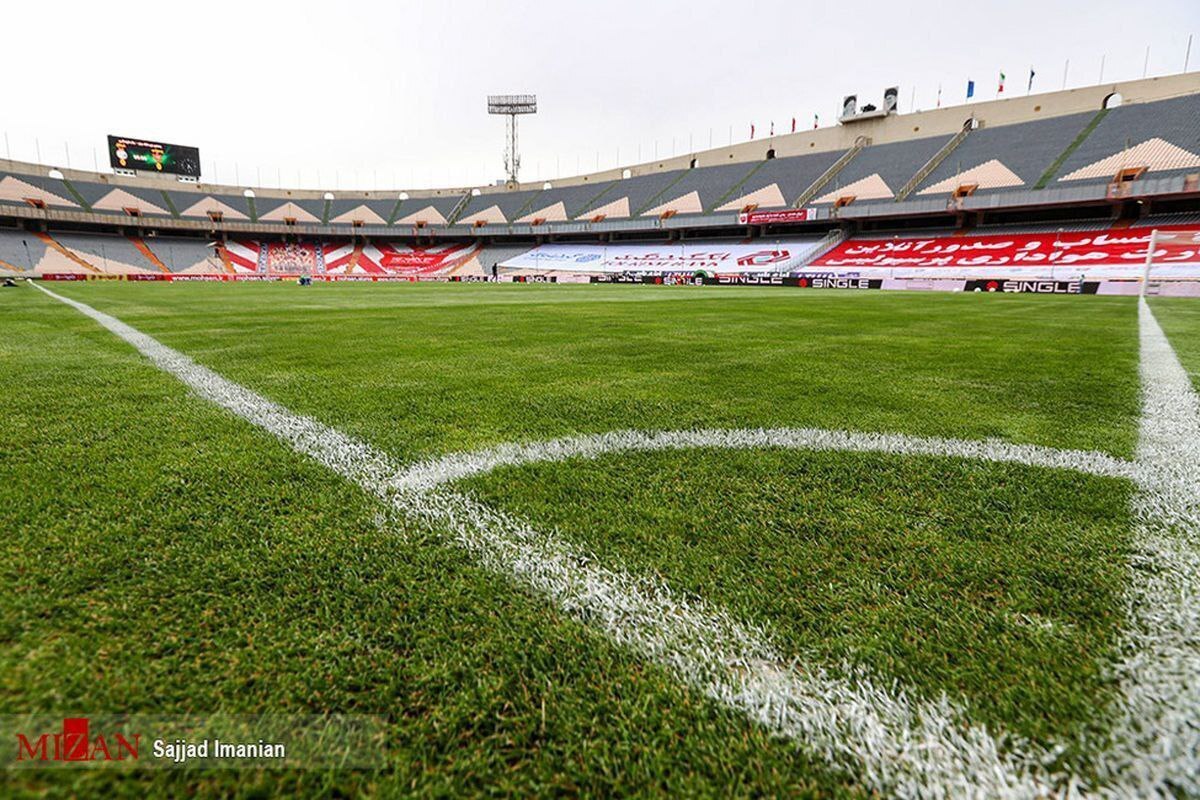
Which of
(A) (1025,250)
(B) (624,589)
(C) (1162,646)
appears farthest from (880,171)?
(B) (624,589)

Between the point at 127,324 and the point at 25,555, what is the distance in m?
6.75

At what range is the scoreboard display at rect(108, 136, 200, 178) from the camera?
45625 millimetres

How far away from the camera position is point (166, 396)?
2.77 metres

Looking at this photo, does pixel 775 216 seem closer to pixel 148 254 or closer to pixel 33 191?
pixel 148 254

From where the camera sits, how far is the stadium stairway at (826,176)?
36812mm

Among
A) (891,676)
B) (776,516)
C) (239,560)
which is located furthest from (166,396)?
(891,676)

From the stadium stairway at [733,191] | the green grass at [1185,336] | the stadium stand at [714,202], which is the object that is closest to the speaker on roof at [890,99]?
the stadium stand at [714,202]

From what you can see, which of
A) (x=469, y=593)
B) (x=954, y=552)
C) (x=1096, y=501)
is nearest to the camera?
(x=469, y=593)

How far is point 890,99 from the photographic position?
124 feet

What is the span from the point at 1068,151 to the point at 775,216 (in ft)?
50.0

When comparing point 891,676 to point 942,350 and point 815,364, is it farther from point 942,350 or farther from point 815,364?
point 942,350

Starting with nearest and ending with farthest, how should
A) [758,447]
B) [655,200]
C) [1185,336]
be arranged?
1. [758,447]
2. [1185,336]
3. [655,200]

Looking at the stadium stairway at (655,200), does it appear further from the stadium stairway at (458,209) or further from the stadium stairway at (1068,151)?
the stadium stairway at (1068,151)

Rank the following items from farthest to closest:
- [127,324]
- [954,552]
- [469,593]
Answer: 1. [127,324]
2. [954,552]
3. [469,593]
